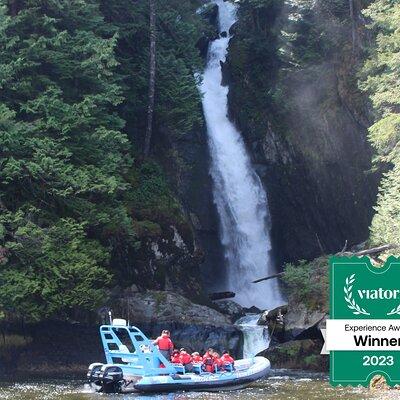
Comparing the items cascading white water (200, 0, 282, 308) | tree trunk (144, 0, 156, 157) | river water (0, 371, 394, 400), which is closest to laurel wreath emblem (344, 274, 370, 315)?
river water (0, 371, 394, 400)

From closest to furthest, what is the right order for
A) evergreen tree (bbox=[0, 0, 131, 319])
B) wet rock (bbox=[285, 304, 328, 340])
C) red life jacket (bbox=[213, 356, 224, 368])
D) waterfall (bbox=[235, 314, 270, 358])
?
1. red life jacket (bbox=[213, 356, 224, 368])
2. evergreen tree (bbox=[0, 0, 131, 319])
3. wet rock (bbox=[285, 304, 328, 340])
4. waterfall (bbox=[235, 314, 270, 358])

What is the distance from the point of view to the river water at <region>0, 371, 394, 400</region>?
15602 millimetres

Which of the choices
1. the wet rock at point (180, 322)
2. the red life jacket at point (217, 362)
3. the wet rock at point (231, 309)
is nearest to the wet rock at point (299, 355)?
the wet rock at point (180, 322)

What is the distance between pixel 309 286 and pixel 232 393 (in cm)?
714

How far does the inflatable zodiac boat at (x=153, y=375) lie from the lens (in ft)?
57.2

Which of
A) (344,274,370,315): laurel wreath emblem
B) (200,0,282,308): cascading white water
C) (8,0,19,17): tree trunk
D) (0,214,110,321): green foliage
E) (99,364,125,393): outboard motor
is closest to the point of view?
(344,274,370,315): laurel wreath emblem

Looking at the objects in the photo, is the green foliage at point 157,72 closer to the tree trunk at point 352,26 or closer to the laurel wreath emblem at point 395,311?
the tree trunk at point 352,26

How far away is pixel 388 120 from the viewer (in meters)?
24.6

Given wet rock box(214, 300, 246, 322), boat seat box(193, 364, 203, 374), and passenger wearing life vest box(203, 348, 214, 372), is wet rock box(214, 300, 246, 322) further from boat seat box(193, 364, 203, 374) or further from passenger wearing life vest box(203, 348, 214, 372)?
boat seat box(193, 364, 203, 374)

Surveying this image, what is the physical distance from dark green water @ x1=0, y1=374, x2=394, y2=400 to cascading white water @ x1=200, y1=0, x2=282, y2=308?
40.3ft

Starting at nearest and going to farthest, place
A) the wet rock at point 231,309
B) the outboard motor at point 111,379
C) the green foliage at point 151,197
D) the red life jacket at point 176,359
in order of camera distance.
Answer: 1. the outboard motor at point 111,379
2. the red life jacket at point 176,359
3. the green foliage at point 151,197
4. the wet rock at point 231,309

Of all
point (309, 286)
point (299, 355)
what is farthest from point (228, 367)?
point (309, 286)

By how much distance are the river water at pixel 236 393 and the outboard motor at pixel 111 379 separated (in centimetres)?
40

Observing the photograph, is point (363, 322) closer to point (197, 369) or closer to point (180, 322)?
point (197, 369)
